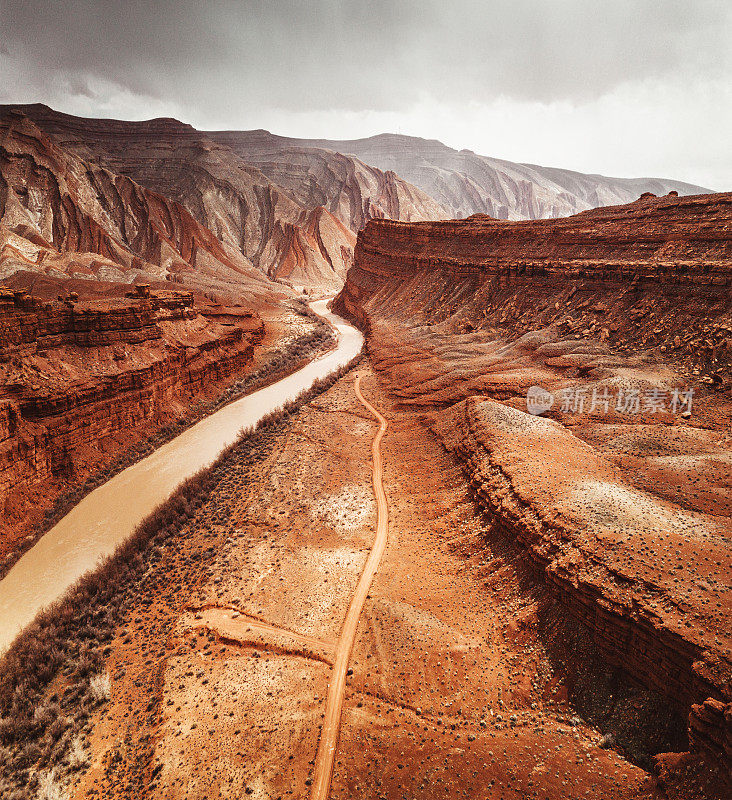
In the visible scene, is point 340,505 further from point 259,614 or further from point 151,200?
point 151,200

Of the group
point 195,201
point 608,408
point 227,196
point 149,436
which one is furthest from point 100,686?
point 227,196

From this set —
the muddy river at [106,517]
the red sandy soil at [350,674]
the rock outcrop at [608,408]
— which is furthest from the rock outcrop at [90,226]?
the red sandy soil at [350,674]

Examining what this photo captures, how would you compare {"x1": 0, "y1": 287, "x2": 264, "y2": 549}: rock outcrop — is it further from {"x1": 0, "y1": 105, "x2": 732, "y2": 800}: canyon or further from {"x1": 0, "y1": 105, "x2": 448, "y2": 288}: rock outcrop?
{"x1": 0, "y1": 105, "x2": 448, "y2": 288}: rock outcrop

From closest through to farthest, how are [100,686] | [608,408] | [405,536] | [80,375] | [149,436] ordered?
[100,686] < [405,536] < [608,408] < [80,375] < [149,436]

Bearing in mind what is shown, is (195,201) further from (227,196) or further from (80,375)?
(80,375)

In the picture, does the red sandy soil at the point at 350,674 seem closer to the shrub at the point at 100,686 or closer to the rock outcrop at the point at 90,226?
the shrub at the point at 100,686

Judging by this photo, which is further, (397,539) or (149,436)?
(149,436)
